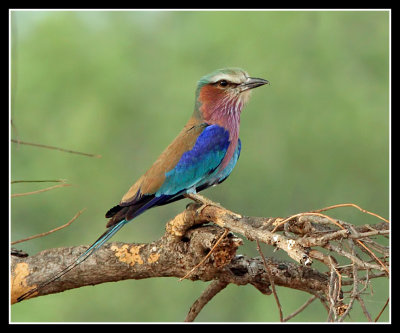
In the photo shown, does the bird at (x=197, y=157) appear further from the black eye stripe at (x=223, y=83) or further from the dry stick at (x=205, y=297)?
the dry stick at (x=205, y=297)

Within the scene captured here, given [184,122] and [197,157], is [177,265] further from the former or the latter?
[184,122]

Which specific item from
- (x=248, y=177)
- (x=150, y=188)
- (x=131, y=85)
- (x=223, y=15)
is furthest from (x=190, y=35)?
(x=150, y=188)

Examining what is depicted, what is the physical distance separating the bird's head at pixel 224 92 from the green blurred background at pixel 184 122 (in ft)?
7.49

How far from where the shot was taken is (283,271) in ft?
10.9

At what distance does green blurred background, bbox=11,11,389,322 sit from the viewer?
21.0ft

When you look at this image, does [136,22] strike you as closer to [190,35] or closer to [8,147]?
[190,35]

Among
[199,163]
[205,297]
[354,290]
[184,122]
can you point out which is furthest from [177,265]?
[184,122]

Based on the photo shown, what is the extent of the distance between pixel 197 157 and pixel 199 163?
0.04 m

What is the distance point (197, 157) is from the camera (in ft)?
12.1

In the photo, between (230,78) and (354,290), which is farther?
(230,78)

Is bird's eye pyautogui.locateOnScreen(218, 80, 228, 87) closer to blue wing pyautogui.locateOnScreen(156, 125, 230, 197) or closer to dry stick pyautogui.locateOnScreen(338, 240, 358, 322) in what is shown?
blue wing pyautogui.locateOnScreen(156, 125, 230, 197)

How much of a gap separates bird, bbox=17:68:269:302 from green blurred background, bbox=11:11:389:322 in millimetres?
2301

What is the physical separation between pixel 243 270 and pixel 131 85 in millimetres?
4525

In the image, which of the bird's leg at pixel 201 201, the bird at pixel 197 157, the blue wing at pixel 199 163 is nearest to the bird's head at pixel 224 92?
the bird at pixel 197 157
